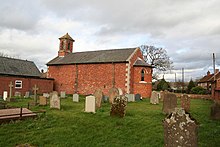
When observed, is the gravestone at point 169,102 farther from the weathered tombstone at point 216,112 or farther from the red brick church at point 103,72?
the red brick church at point 103,72

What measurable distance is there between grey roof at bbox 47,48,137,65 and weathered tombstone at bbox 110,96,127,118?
1631 cm

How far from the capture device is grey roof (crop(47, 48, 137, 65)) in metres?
28.5

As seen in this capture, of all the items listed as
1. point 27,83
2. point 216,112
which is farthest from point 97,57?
point 216,112

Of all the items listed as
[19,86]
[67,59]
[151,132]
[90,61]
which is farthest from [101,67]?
[151,132]

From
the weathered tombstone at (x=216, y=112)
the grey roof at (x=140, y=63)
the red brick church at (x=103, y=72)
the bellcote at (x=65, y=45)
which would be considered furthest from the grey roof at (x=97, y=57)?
the weathered tombstone at (x=216, y=112)

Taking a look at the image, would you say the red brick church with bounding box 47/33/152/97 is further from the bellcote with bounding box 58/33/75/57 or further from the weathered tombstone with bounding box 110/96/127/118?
the weathered tombstone with bounding box 110/96/127/118

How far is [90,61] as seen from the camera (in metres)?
30.0

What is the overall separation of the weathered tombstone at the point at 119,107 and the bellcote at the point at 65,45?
2816cm

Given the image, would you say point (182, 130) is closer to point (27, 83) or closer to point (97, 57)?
point (97, 57)

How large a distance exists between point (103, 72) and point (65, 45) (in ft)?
42.0

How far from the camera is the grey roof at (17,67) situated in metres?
28.1

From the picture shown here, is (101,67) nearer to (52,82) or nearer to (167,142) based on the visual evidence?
(52,82)

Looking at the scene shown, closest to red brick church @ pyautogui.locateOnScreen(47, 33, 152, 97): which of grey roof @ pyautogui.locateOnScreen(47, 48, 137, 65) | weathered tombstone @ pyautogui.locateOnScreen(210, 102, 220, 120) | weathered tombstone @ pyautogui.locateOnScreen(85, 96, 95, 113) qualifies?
grey roof @ pyautogui.locateOnScreen(47, 48, 137, 65)

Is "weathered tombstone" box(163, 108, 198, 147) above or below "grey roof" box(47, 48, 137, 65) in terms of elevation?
below
